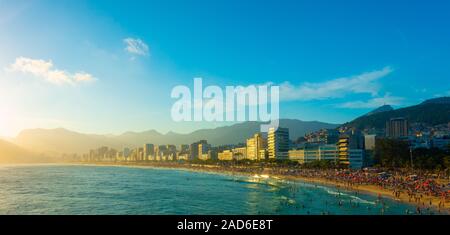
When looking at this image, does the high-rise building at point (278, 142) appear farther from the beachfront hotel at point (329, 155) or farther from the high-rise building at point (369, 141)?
the high-rise building at point (369, 141)

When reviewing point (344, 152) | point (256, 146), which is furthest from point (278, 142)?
point (344, 152)

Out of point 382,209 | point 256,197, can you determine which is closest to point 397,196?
point 382,209

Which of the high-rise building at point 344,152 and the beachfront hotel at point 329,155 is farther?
the high-rise building at point 344,152

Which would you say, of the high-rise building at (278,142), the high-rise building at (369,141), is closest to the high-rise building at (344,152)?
the high-rise building at (369,141)

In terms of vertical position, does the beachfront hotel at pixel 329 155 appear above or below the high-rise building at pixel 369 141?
below

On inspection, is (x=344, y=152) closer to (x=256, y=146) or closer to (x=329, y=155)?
(x=329, y=155)

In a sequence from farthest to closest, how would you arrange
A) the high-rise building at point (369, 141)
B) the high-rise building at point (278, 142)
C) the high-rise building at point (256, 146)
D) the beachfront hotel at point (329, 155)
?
the high-rise building at point (256, 146) < the high-rise building at point (278, 142) < the high-rise building at point (369, 141) < the beachfront hotel at point (329, 155)

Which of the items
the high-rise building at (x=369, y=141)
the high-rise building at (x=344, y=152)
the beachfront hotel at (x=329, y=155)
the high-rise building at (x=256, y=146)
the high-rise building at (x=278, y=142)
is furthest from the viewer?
the high-rise building at (x=256, y=146)

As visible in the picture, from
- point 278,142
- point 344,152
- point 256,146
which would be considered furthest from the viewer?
point 256,146

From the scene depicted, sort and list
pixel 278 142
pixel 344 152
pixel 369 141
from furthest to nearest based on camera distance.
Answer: pixel 278 142, pixel 369 141, pixel 344 152

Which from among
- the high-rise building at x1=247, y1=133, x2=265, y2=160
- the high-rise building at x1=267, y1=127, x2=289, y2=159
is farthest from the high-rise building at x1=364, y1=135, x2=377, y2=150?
the high-rise building at x1=247, y1=133, x2=265, y2=160

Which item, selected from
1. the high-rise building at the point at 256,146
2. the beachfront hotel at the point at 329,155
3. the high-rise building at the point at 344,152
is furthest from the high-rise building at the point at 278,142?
the high-rise building at the point at 344,152
